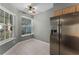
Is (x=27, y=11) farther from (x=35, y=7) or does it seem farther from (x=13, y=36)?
(x=13, y=36)

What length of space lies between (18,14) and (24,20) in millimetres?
257

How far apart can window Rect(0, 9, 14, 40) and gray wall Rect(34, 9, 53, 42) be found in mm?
615

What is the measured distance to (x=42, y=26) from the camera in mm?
2320

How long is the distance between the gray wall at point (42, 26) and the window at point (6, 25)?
0.62m

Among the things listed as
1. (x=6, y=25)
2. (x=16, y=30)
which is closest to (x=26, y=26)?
(x=16, y=30)

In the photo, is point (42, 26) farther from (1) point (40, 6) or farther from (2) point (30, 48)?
(2) point (30, 48)

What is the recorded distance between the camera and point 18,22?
7.82ft

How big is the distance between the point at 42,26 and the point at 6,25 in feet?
2.75

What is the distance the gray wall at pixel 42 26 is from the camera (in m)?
2.19

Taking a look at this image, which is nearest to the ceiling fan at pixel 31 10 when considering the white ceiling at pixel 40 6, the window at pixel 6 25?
the white ceiling at pixel 40 6

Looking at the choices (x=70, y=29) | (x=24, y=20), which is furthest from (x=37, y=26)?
(x=70, y=29)

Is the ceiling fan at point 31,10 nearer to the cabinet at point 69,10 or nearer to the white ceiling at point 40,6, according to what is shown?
the white ceiling at point 40,6
